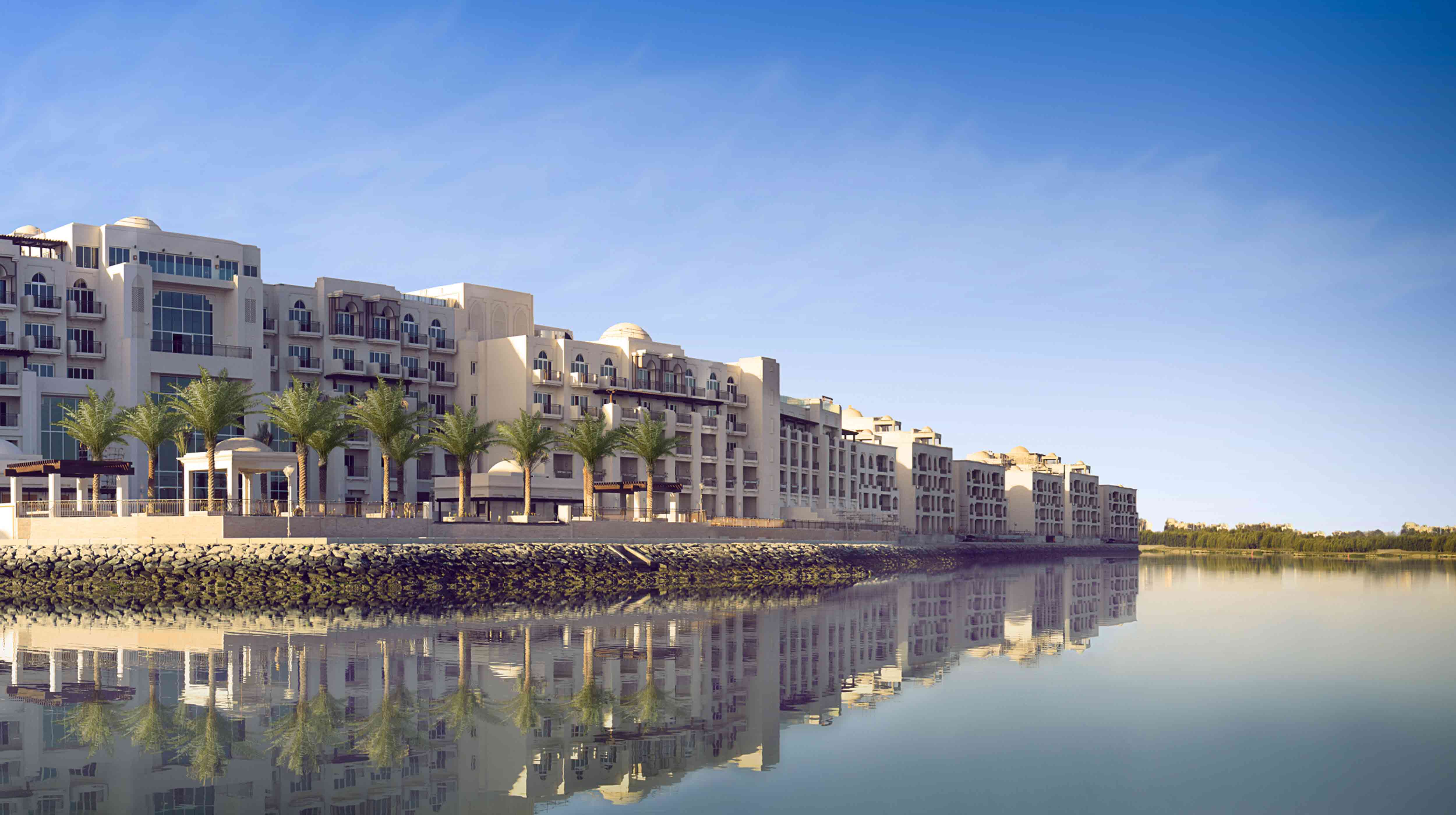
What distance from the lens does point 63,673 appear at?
26.8 metres

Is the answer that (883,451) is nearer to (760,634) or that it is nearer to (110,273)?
(110,273)

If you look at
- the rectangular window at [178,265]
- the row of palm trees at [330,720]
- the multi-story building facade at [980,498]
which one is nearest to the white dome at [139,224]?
the rectangular window at [178,265]

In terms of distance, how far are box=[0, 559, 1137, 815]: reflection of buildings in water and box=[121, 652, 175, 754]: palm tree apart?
0.50 ft

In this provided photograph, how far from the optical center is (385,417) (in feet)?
215

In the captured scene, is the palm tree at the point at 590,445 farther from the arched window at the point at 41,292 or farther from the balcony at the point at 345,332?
the arched window at the point at 41,292

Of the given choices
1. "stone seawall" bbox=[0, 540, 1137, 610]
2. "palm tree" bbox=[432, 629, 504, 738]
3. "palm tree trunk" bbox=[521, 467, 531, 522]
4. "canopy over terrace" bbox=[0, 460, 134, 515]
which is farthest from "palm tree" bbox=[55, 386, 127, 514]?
"palm tree" bbox=[432, 629, 504, 738]

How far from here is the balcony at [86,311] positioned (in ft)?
239

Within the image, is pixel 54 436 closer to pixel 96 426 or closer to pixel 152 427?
pixel 96 426

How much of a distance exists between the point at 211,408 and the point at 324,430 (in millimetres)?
5764

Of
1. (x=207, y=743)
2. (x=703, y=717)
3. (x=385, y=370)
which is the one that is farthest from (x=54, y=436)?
(x=703, y=717)

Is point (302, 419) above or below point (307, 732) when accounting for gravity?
above

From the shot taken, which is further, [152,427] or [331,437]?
[331,437]

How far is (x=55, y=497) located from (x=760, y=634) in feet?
120

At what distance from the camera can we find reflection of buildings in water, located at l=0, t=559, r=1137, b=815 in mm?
16328
